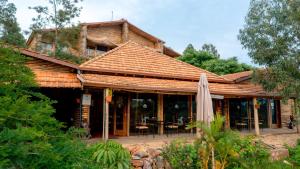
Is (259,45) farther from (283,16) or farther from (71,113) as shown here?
(71,113)

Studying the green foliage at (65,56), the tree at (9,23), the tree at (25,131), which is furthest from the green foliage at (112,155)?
the tree at (9,23)

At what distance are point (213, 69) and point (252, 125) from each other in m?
11.2

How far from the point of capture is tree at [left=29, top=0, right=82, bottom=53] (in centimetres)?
2384

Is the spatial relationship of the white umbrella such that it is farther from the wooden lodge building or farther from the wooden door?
the wooden door

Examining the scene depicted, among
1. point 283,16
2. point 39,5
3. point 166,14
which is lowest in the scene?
point 283,16

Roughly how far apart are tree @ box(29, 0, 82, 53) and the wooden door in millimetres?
11830

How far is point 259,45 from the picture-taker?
49.2ft

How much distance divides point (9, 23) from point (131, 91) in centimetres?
2342

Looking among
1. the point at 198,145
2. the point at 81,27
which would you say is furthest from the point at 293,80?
the point at 81,27

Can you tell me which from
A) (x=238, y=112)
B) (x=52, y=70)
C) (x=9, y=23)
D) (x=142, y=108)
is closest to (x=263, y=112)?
(x=238, y=112)

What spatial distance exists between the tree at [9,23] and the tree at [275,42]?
74.5 ft

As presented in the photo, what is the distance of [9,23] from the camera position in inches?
1172

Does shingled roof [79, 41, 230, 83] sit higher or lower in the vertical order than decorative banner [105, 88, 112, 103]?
higher

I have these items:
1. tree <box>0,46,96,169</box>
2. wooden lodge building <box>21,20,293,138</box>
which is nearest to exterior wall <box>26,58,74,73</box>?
wooden lodge building <box>21,20,293,138</box>
